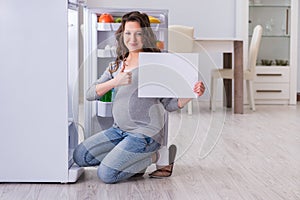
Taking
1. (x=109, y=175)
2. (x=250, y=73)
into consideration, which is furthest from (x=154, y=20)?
(x=250, y=73)

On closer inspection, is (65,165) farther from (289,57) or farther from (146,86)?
(289,57)

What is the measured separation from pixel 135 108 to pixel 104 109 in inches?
8.1

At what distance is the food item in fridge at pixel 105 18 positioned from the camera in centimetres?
260

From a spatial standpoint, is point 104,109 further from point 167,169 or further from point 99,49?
point 167,169

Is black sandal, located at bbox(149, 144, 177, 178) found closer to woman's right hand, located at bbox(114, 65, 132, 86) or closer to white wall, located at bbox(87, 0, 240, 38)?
woman's right hand, located at bbox(114, 65, 132, 86)

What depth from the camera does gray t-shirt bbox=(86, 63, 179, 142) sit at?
234cm

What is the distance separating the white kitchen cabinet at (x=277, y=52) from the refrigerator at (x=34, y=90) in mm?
4017

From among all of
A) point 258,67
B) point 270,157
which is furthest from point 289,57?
point 270,157

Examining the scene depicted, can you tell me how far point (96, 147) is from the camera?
2.46 m

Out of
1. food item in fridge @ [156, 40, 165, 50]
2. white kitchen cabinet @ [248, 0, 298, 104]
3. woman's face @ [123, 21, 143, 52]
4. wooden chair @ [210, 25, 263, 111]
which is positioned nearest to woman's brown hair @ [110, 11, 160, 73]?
woman's face @ [123, 21, 143, 52]

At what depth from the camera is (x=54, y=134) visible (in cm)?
228

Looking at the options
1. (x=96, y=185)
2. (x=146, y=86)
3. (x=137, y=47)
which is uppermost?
(x=137, y=47)

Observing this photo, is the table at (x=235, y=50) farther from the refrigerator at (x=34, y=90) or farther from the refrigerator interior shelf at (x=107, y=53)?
the refrigerator at (x=34, y=90)

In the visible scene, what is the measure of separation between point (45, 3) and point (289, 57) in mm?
4230
